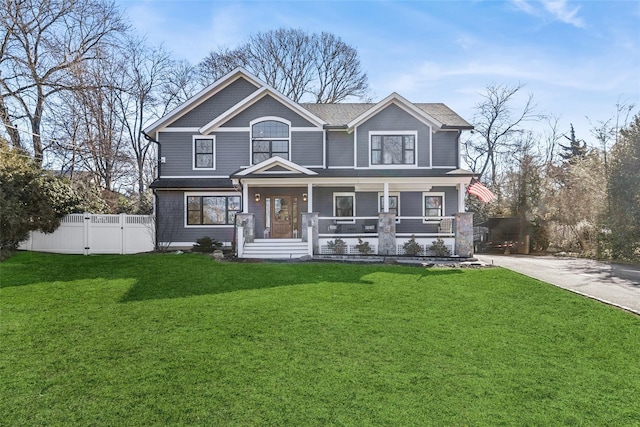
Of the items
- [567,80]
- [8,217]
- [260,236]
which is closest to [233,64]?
[260,236]

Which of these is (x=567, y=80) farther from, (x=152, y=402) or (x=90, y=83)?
(x=90, y=83)

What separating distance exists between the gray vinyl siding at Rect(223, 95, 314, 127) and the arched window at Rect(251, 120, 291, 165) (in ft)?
1.23

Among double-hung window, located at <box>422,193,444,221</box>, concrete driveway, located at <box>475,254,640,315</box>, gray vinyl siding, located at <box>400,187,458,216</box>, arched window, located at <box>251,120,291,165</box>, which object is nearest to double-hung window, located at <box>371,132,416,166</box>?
gray vinyl siding, located at <box>400,187,458,216</box>

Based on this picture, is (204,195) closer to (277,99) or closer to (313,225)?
(277,99)

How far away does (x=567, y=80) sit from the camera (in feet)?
→ 45.0

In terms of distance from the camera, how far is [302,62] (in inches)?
1416

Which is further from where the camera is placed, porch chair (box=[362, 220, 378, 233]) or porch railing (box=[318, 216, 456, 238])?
porch railing (box=[318, 216, 456, 238])

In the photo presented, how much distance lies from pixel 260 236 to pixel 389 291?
33.2 feet

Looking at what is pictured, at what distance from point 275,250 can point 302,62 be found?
86.5 ft

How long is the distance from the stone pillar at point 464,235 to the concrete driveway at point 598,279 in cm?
180

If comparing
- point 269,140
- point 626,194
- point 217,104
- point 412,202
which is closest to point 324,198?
point 269,140

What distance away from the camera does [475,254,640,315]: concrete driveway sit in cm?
853

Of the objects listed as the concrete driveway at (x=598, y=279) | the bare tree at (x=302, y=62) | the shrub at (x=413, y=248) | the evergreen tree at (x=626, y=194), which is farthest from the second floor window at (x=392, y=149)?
the bare tree at (x=302, y=62)

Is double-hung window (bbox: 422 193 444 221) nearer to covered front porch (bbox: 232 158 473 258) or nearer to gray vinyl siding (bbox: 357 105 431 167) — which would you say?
covered front porch (bbox: 232 158 473 258)
